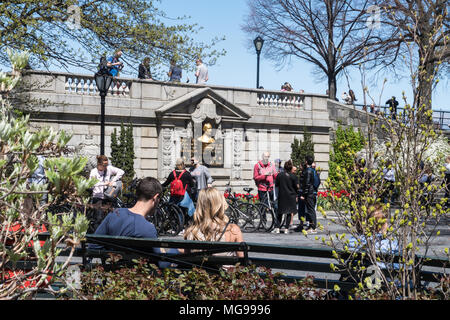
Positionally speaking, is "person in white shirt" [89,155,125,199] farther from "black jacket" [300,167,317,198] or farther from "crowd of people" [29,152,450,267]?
"black jacket" [300,167,317,198]

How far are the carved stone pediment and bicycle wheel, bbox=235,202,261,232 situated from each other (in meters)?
9.17

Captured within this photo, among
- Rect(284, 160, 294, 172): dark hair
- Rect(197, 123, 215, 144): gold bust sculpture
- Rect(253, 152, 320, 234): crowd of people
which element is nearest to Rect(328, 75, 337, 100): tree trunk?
Rect(197, 123, 215, 144): gold bust sculpture

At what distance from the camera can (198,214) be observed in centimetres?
574

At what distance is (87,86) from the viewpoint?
74.9 ft

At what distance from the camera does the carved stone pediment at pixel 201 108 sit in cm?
2388

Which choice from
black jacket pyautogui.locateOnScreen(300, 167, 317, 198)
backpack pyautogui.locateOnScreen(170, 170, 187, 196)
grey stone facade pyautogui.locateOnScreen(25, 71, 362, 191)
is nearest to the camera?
backpack pyautogui.locateOnScreen(170, 170, 187, 196)

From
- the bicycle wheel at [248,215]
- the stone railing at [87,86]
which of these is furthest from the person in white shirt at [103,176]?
the stone railing at [87,86]

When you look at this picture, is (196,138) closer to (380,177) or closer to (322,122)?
(322,122)

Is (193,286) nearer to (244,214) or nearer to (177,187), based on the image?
(177,187)

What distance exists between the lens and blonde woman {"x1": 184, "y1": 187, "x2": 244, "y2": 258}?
18.5ft

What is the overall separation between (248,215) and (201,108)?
31.6 ft

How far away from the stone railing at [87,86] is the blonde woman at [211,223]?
17.8 m

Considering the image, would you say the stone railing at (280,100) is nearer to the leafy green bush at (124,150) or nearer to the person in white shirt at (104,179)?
the leafy green bush at (124,150)
